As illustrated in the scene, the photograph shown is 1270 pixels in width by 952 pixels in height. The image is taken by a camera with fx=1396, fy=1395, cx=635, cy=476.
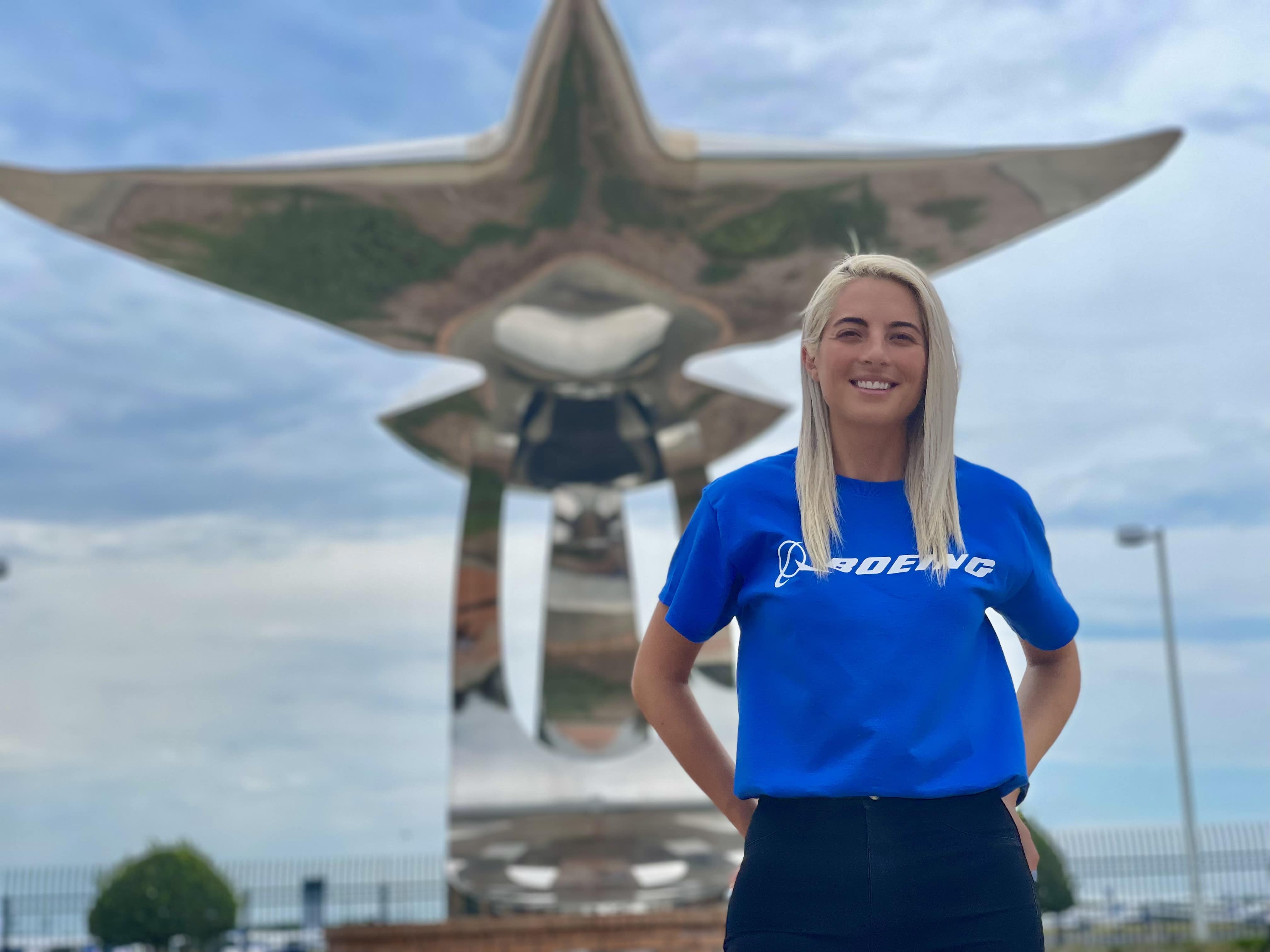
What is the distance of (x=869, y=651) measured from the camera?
1775 millimetres

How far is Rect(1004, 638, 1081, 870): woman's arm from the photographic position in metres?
2.09

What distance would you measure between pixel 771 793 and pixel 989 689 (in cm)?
33

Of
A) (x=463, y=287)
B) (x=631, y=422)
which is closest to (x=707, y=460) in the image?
(x=631, y=422)

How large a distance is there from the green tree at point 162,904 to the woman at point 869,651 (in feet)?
57.8

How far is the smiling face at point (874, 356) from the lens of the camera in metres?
1.95

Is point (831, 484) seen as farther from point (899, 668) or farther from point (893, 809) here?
point (893, 809)

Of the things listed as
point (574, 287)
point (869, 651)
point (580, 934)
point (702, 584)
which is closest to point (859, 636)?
point (869, 651)

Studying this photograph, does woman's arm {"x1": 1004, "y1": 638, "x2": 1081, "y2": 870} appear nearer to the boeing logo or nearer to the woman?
the woman

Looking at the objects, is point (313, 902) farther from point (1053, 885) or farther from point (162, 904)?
point (1053, 885)

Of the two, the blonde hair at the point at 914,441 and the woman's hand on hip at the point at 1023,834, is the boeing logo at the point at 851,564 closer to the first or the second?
the blonde hair at the point at 914,441

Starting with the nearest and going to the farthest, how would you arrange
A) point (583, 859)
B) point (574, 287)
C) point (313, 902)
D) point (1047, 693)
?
1. point (1047, 693)
2. point (574, 287)
3. point (583, 859)
4. point (313, 902)

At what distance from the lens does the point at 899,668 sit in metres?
1.77

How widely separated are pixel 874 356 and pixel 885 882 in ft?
2.32

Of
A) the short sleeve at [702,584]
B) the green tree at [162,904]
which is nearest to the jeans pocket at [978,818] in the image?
the short sleeve at [702,584]
